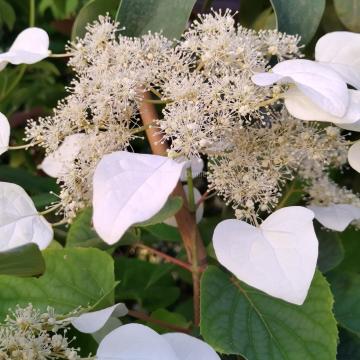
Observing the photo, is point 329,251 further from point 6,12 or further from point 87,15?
point 6,12

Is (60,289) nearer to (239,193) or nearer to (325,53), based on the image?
(239,193)

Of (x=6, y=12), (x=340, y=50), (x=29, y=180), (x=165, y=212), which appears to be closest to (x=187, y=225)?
(x=165, y=212)

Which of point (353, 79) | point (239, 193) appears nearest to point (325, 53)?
point (353, 79)

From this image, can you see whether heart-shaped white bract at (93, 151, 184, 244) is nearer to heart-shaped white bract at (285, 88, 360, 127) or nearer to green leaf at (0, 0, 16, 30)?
heart-shaped white bract at (285, 88, 360, 127)

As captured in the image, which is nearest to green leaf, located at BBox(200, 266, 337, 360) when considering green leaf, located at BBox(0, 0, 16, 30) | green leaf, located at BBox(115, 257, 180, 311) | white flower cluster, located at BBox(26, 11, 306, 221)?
white flower cluster, located at BBox(26, 11, 306, 221)

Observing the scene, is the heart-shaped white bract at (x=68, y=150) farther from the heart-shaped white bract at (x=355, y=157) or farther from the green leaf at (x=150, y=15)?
the heart-shaped white bract at (x=355, y=157)

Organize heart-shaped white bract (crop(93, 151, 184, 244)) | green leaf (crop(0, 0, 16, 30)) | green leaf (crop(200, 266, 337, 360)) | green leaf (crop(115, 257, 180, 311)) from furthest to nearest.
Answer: green leaf (crop(0, 0, 16, 30)) → green leaf (crop(115, 257, 180, 311)) → green leaf (crop(200, 266, 337, 360)) → heart-shaped white bract (crop(93, 151, 184, 244))
